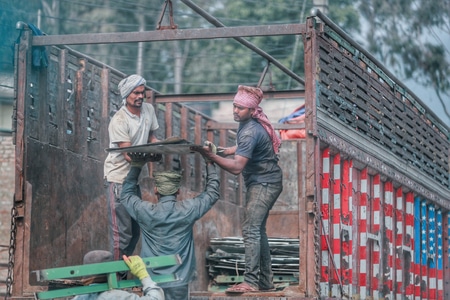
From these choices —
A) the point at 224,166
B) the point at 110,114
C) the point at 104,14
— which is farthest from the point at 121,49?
the point at 224,166

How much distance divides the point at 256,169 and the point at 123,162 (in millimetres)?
987

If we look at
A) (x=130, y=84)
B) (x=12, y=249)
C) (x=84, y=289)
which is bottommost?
(x=84, y=289)

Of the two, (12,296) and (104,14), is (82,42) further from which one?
(104,14)

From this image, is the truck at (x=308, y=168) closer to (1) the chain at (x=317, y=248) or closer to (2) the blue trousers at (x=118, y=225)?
(1) the chain at (x=317, y=248)

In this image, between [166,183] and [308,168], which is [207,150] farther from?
[308,168]

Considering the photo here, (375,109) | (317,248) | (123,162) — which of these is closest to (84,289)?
(317,248)

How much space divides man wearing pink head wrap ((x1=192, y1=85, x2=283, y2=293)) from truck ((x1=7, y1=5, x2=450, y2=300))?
0.92 feet

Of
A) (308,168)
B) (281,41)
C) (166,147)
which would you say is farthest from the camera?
(281,41)

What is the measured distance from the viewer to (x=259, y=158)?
24.2 ft

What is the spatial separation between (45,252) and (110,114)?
5.87ft

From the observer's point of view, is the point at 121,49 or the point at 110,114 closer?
the point at 110,114

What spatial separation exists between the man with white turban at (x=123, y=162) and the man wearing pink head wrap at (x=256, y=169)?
0.75 meters

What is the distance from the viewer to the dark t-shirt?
729 cm

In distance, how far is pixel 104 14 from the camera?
30.2 meters
